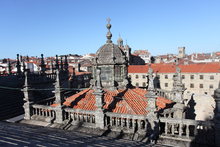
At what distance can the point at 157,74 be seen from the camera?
2251 inches

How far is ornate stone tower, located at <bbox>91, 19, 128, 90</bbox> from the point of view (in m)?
13.5

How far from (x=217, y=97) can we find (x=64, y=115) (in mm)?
8925

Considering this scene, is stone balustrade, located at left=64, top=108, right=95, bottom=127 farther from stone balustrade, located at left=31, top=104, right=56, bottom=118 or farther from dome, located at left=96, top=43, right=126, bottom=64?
dome, located at left=96, top=43, right=126, bottom=64

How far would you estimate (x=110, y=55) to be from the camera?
13.6 metres

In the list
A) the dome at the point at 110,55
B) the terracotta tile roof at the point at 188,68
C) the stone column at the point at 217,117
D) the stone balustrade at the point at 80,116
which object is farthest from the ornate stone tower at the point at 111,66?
the terracotta tile roof at the point at 188,68

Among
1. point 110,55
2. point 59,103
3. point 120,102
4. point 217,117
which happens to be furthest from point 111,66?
point 217,117

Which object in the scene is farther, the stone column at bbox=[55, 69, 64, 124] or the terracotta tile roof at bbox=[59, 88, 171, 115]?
the terracotta tile roof at bbox=[59, 88, 171, 115]

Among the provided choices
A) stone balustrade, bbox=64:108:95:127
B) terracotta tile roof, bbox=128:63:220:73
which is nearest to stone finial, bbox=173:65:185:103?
stone balustrade, bbox=64:108:95:127

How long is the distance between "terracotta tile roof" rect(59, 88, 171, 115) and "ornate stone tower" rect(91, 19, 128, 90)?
0.76 metres

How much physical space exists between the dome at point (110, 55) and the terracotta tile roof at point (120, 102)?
249 cm

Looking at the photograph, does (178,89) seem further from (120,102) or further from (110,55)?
(110,55)

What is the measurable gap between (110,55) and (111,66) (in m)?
0.94

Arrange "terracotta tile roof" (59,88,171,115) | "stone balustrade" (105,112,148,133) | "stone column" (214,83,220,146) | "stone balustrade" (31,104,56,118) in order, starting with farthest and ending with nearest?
"stone balustrade" (31,104,56,118), "terracotta tile roof" (59,88,171,115), "stone balustrade" (105,112,148,133), "stone column" (214,83,220,146)

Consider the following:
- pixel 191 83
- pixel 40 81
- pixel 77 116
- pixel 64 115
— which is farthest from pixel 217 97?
pixel 191 83
